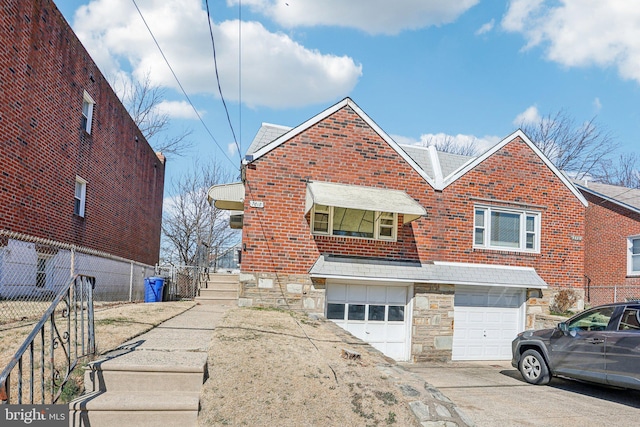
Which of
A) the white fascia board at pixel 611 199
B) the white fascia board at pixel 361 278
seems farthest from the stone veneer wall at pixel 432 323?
the white fascia board at pixel 611 199

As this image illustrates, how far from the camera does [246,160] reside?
12.6 m

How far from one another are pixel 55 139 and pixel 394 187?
928cm

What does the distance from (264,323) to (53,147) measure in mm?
8433

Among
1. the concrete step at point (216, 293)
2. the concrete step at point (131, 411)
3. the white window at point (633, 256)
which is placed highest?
the white window at point (633, 256)

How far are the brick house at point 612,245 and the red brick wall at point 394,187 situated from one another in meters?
4.96

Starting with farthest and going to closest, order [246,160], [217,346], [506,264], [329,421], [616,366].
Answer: [506,264] < [246,160] < [616,366] < [217,346] < [329,421]

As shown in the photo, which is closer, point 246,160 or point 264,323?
point 264,323

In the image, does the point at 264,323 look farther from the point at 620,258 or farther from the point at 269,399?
the point at 620,258

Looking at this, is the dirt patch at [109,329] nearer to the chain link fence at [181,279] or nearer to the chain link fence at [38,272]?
the chain link fence at [38,272]

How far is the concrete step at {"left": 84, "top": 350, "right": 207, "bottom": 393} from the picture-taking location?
5434 mm

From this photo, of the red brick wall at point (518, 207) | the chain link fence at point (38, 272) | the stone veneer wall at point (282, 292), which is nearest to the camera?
the chain link fence at point (38, 272)

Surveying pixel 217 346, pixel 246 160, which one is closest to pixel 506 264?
pixel 246 160

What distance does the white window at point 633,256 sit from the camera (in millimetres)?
19062

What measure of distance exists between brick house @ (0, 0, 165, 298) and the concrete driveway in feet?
31.7
